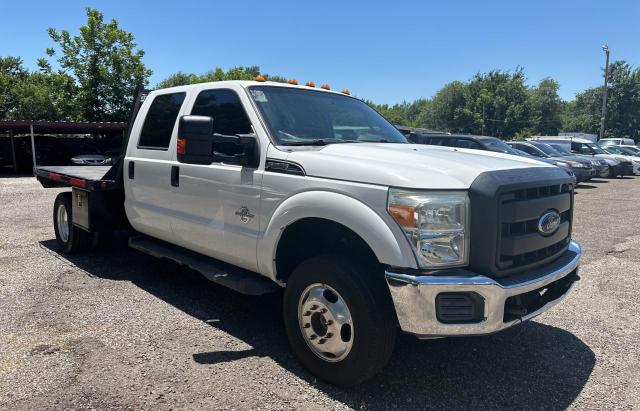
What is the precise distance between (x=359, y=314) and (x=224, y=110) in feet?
7.24

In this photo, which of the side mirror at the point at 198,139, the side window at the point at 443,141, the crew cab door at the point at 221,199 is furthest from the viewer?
the side window at the point at 443,141

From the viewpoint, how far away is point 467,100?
208 ft

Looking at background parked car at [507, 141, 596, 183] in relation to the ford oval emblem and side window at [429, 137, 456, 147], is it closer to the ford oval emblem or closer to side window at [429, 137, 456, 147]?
side window at [429, 137, 456, 147]

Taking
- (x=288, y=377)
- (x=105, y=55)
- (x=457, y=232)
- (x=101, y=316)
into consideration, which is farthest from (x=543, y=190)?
(x=105, y=55)

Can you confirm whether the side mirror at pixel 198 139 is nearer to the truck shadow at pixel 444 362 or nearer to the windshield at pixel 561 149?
the truck shadow at pixel 444 362

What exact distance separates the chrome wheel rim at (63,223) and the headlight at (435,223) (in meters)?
5.34

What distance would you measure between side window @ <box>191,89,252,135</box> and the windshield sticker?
0.13m

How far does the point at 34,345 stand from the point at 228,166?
79.4 inches

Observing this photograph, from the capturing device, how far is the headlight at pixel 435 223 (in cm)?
283

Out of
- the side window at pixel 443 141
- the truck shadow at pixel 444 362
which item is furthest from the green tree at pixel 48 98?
the truck shadow at pixel 444 362

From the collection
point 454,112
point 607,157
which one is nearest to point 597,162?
point 607,157

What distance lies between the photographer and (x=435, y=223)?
286cm

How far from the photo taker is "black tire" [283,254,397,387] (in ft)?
9.78

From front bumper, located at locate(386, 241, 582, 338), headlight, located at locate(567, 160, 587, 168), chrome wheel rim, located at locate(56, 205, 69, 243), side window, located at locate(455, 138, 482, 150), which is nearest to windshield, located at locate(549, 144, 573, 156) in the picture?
headlight, located at locate(567, 160, 587, 168)
